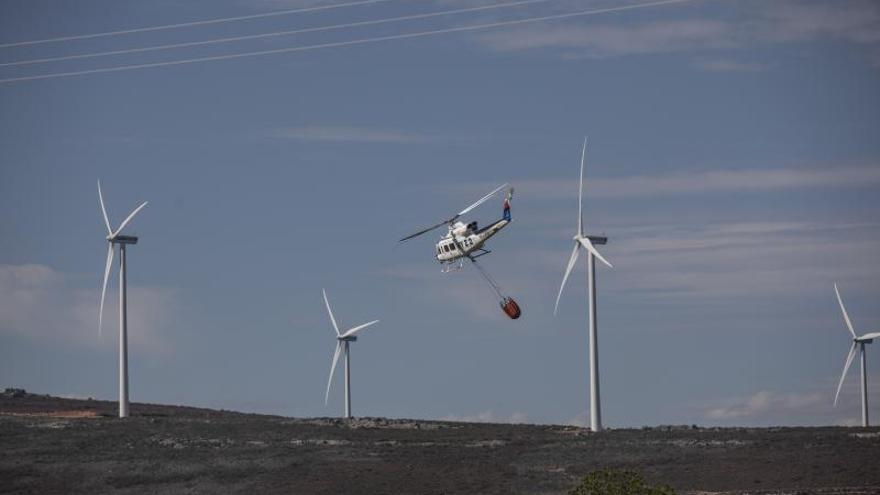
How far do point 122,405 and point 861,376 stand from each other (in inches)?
3057

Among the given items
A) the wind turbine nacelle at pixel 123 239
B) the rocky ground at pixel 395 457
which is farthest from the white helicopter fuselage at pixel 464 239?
the wind turbine nacelle at pixel 123 239

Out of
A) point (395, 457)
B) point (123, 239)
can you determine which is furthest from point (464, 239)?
point (123, 239)

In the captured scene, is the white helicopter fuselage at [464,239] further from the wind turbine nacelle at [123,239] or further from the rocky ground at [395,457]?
the wind turbine nacelle at [123,239]

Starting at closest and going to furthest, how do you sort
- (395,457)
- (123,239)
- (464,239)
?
(464,239), (395,457), (123,239)

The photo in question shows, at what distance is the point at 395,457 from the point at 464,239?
80.1 ft

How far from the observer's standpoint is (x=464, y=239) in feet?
447

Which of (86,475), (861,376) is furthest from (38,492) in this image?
(861,376)

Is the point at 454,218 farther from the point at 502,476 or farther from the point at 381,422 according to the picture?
the point at 381,422

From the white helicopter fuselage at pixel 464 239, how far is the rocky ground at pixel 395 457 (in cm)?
1845

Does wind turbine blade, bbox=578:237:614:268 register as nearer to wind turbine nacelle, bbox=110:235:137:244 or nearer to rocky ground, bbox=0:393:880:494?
rocky ground, bbox=0:393:880:494

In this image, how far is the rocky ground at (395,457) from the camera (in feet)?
456

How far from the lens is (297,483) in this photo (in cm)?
14050

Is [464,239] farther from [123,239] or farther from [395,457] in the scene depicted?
[123,239]

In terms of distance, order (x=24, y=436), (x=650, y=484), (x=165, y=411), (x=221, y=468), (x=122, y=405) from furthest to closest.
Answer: (x=165, y=411) → (x=122, y=405) → (x=24, y=436) → (x=221, y=468) → (x=650, y=484)
